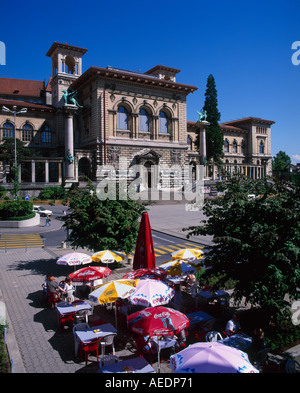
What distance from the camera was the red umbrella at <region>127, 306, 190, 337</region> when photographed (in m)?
7.95

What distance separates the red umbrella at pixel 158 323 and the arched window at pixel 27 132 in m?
51.2

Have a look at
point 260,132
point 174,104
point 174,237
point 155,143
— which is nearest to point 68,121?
point 155,143

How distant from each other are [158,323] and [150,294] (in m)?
1.33

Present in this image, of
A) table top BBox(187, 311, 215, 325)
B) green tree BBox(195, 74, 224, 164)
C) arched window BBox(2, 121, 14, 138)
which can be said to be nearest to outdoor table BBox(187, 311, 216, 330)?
table top BBox(187, 311, 215, 325)

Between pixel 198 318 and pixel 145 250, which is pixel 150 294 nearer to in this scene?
pixel 198 318

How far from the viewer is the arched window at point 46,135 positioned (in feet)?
180

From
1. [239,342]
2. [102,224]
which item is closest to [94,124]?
[102,224]

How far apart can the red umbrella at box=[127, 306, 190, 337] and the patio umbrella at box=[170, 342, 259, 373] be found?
5.09ft

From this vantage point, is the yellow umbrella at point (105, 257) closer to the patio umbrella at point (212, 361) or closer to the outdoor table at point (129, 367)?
the outdoor table at point (129, 367)

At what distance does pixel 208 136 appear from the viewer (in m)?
63.7

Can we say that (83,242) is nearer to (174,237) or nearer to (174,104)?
(174,237)

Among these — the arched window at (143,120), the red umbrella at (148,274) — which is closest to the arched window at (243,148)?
the arched window at (143,120)

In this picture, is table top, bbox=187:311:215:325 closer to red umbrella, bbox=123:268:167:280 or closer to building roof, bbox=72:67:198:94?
red umbrella, bbox=123:268:167:280
